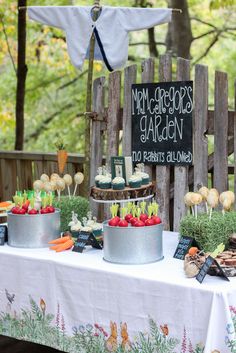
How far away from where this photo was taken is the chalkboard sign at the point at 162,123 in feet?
13.0

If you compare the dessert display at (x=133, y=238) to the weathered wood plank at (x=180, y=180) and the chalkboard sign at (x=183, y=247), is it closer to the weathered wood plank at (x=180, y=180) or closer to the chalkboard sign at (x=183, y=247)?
the chalkboard sign at (x=183, y=247)

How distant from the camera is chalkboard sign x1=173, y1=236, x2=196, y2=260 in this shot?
3.07 m

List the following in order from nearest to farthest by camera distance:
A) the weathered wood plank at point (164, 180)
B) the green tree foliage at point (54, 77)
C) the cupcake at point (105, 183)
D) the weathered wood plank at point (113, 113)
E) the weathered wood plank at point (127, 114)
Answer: the cupcake at point (105, 183), the weathered wood plank at point (164, 180), the weathered wood plank at point (127, 114), the weathered wood plank at point (113, 113), the green tree foliage at point (54, 77)

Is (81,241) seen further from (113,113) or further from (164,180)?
(113,113)

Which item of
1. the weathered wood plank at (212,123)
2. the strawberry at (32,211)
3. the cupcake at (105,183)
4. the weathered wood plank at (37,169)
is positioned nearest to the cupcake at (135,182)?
the cupcake at (105,183)

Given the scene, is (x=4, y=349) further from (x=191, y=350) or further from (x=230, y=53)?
(x=230, y=53)

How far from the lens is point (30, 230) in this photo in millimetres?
3363

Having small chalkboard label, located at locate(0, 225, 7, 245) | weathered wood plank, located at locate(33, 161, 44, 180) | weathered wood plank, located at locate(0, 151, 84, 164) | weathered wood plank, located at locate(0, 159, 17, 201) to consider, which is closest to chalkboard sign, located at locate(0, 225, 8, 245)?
small chalkboard label, located at locate(0, 225, 7, 245)

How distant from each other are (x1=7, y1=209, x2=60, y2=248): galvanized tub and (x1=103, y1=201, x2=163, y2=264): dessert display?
1.58ft

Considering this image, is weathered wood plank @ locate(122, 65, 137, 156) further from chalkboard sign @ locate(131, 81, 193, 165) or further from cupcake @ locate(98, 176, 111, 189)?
cupcake @ locate(98, 176, 111, 189)

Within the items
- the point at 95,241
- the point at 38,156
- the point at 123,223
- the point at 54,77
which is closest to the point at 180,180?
the point at 95,241

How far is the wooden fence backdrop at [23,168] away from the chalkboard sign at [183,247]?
2.46 metres

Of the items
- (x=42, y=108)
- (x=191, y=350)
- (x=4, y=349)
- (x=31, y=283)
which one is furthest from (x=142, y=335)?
(x=42, y=108)

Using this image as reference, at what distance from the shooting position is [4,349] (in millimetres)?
4367
